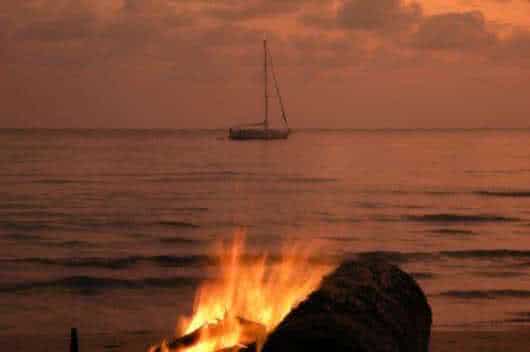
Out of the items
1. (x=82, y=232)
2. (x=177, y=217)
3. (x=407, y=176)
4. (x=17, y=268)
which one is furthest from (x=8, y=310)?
(x=407, y=176)

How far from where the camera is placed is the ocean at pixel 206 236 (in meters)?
10.5

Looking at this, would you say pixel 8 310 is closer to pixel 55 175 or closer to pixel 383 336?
pixel 383 336

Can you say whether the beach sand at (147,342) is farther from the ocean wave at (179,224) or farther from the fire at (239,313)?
the ocean wave at (179,224)

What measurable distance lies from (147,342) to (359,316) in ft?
11.7

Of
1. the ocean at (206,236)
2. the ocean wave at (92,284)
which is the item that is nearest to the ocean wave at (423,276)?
the ocean at (206,236)

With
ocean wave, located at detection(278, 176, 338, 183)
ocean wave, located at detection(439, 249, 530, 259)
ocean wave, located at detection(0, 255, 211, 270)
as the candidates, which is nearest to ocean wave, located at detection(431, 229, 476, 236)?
ocean wave, located at detection(439, 249, 530, 259)

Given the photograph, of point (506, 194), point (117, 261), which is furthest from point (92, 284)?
point (506, 194)

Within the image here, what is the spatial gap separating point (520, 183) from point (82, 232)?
85.9 ft

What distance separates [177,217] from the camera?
74.1 ft

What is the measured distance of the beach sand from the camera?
7684 mm

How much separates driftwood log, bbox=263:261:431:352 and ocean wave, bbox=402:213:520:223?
56.1 feet

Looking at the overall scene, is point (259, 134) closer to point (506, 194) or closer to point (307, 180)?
point (307, 180)

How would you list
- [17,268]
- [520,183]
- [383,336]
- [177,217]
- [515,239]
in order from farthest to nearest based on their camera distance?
[520,183] → [177,217] → [515,239] → [17,268] → [383,336]

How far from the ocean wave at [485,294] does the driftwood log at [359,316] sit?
5901 millimetres
